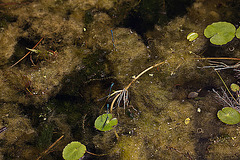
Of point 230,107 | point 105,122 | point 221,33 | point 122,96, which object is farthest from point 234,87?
point 105,122

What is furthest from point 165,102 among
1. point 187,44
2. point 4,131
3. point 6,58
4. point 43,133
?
point 6,58

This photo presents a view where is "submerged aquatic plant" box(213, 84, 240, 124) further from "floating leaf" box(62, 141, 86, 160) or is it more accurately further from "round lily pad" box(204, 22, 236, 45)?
"floating leaf" box(62, 141, 86, 160)

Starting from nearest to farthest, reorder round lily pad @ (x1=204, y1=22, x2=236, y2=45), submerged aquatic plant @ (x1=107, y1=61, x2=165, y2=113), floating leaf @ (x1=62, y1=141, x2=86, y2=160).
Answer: floating leaf @ (x1=62, y1=141, x2=86, y2=160), submerged aquatic plant @ (x1=107, y1=61, x2=165, y2=113), round lily pad @ (x1=204, y1=22, x2=236, y2=45)

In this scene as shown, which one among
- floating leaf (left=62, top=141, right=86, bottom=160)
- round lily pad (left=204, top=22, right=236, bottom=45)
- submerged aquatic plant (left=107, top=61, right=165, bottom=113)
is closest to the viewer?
floating leaf (left=62, top=141, right=86, bottom=160)

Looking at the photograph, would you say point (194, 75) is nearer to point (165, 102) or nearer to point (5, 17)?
point (165, 102)

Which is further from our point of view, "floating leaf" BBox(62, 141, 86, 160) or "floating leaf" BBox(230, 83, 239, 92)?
"floating leaf" BBox(230, 83, 239, 92)

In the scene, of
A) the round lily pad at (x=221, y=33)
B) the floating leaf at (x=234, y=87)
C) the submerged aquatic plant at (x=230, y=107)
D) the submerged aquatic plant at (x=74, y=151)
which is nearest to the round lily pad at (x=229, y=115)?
the submerged aquatic plant at (x=230, y=107)

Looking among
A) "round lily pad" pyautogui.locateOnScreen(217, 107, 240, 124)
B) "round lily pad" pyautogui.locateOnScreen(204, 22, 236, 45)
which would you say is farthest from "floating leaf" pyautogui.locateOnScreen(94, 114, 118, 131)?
"round lily pad" pyautogui.locateOnScreen(204, 22, 236, 45)

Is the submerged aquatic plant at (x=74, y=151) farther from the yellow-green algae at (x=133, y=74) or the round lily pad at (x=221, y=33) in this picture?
the round lily pad at (x=221, y=33)
